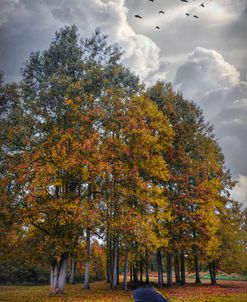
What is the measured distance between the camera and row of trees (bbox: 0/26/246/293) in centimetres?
1673

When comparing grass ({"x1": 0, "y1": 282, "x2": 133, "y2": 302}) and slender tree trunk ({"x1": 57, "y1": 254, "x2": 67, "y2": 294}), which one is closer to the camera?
grass ({"x1": 0, "y1": 282, "x2": 133, "y2": 302})

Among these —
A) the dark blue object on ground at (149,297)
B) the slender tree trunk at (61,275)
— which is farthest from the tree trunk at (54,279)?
the dark blue object on ground at (149,297)

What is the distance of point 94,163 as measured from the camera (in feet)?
56.9

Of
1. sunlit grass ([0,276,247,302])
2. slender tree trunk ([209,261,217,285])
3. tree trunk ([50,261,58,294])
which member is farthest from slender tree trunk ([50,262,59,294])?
slender tree trunk ([209,261,217,285])

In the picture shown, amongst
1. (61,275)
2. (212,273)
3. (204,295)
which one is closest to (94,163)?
(61,275)

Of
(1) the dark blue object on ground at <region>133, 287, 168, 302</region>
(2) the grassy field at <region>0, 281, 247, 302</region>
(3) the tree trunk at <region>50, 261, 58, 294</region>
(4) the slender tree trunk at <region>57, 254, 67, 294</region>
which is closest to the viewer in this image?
(1) the dark blue object on ground at <region>133, 287, 168, 302</region>

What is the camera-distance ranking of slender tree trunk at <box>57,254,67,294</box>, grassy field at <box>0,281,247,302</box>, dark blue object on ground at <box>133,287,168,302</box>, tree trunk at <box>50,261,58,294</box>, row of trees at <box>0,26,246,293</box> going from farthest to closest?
slender tree trunk at <box>57,254,67,294</box> < tree trunk at <box>50,261,58,294</box> < row of trees at <box>0,26,246,293</box> < grassy field at <box>0,281,247,302</box> < dark blue object on ground at <box>133,287,168,302</box>

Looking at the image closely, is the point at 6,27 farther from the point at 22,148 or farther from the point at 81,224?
the point at 81,224

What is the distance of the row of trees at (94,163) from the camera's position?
54.9 ft

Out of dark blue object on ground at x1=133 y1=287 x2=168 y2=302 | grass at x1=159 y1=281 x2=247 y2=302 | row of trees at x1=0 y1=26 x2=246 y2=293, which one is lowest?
grass at x1=159 y1=281 x2=247 y2=302

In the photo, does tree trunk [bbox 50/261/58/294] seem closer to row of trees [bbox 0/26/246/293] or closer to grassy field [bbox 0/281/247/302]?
row of trees [bbox 0/26/246/293]

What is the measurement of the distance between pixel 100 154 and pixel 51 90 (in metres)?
5.82

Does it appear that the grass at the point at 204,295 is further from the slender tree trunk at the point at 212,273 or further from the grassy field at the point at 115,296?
the slender tree trunk at the point at 212,273

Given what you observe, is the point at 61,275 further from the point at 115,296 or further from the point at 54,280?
the point at 115,296
